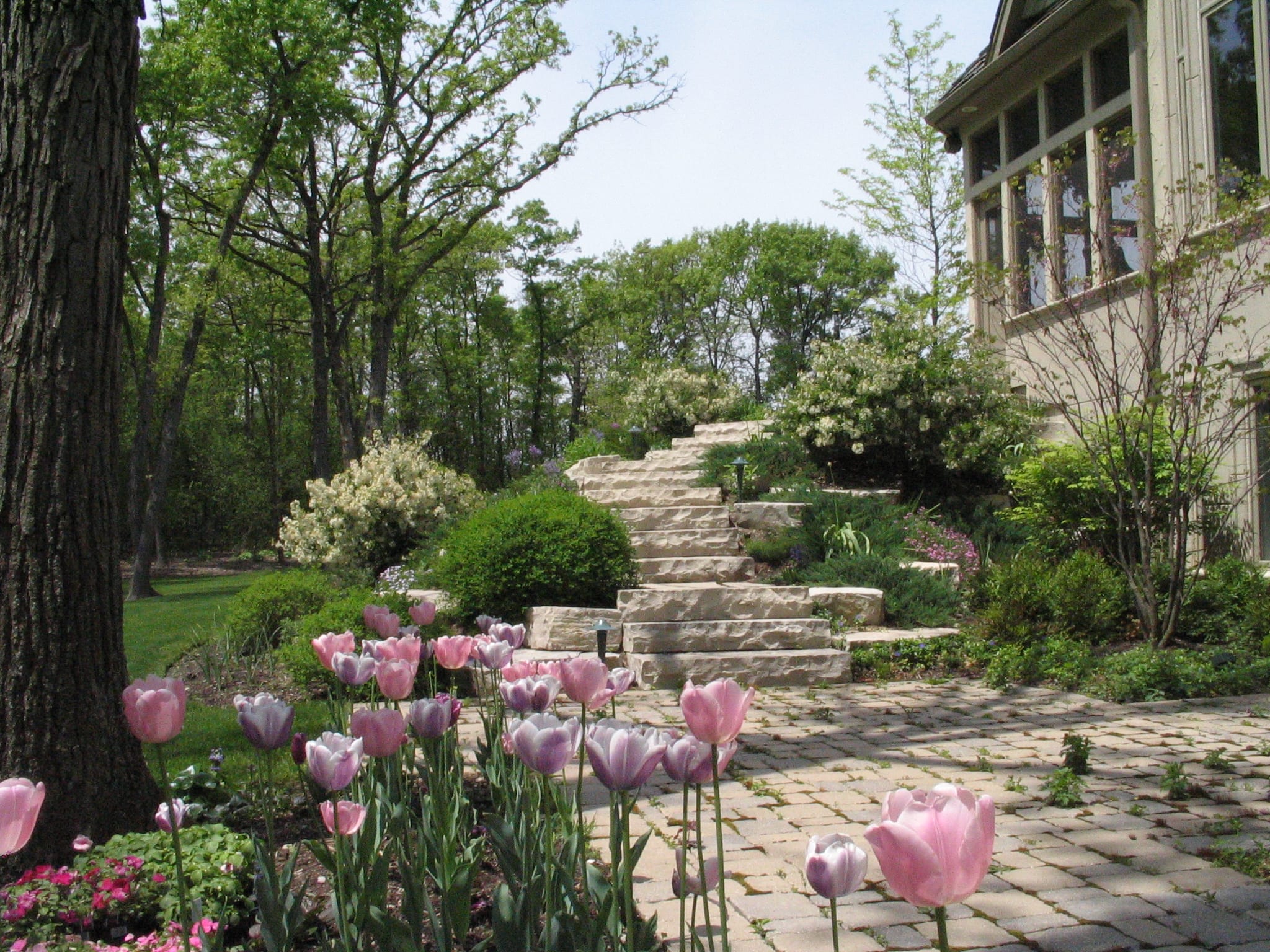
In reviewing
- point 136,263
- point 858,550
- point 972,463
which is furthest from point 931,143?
point 136,263

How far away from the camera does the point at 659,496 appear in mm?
10281

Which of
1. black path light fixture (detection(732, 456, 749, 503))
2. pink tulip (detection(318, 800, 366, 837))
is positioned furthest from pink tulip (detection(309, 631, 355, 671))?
black path light fixture (detection(732, 456, 749, 503))

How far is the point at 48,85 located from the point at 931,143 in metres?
19.3

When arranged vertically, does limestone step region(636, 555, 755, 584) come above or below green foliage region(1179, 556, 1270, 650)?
above

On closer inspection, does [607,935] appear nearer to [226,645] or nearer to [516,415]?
[226,645]

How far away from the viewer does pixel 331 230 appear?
19.6 m

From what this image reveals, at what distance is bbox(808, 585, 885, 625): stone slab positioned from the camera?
24.7 ft

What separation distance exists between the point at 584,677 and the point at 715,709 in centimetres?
50

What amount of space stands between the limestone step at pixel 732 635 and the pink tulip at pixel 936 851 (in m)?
5.93

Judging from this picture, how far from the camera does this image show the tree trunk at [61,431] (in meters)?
2.77

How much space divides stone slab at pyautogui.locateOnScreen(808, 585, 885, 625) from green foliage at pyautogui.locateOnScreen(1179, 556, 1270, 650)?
2.14 metres

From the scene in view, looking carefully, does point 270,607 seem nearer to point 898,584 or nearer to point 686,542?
point 686,542

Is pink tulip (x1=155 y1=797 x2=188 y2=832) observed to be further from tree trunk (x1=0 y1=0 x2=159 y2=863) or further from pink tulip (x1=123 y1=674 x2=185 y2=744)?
pink tulip (x1=123 y1=674 x2=185 y2=744)

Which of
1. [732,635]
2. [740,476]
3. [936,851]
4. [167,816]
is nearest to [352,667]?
[167,816]
